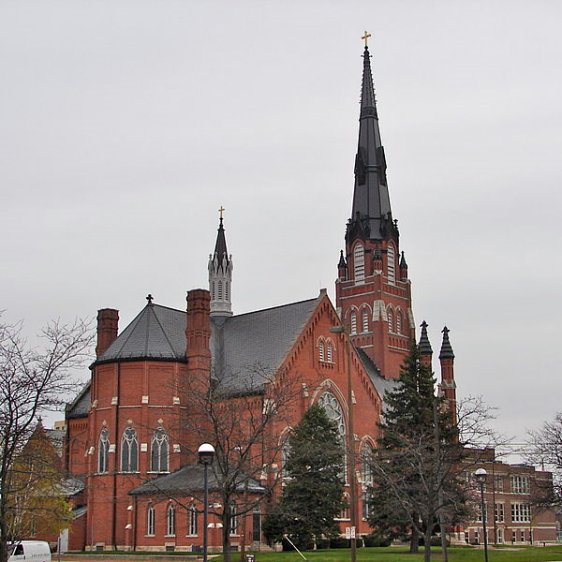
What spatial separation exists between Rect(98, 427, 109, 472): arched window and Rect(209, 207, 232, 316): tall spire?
21.5 m

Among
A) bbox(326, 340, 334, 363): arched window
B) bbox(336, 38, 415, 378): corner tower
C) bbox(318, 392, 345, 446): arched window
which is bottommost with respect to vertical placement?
bbox(318, 392, 345, 446): arched window

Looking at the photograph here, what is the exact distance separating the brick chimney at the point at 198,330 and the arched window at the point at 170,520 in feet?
32.1

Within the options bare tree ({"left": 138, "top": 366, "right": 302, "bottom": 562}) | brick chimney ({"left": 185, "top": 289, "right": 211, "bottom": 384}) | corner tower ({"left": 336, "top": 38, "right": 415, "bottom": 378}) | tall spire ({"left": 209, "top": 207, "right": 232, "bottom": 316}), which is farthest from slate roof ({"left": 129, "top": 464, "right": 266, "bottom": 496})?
corner tower ({"left": 336, "top": 38, "right": 415, "bottom": 378})

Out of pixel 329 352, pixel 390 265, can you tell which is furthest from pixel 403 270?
pixel 329 352

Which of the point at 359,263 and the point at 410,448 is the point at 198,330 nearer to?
the point at 410,448

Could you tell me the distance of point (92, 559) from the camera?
5422 centimetres

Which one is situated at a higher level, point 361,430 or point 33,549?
point 361,430

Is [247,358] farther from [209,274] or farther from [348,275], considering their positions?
[348,275]

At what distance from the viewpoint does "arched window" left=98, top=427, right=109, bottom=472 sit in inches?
2502

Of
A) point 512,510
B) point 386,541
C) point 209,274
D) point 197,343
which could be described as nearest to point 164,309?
point 197,343

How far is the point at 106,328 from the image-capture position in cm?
7119

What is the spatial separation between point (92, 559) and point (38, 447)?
58.0 ft

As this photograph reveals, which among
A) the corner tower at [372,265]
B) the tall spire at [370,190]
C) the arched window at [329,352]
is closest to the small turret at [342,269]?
the corner tower at [372,265]

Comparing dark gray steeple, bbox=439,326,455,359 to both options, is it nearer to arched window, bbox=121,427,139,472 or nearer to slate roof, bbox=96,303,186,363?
slate roof, bbox=96,303,186,363
